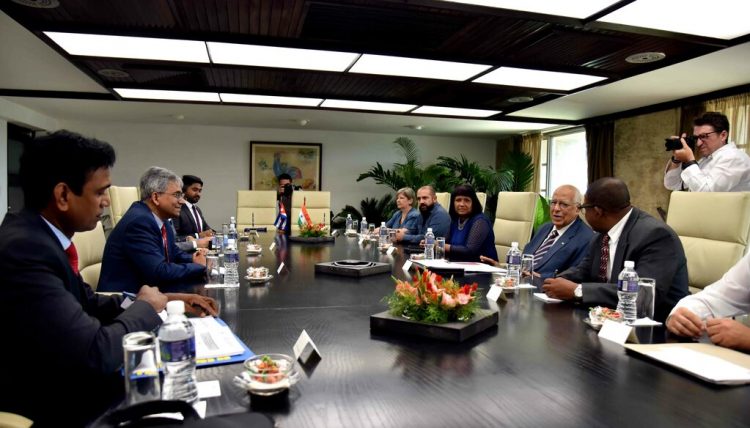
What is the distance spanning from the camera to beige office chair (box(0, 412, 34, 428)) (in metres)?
0.88

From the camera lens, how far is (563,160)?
8867 millimetres

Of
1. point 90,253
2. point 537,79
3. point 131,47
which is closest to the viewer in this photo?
point 90,253

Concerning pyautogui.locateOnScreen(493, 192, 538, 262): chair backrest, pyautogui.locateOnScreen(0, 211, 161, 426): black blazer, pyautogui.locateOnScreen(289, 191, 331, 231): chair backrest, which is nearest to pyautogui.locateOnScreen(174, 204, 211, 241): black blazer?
pyautogui.locateOnScreen(289, 191, 331, 231): chair backrest

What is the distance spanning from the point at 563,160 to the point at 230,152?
20.4ft

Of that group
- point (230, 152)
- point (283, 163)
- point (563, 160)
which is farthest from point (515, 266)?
point (230, 152)

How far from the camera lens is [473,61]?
13.8ft

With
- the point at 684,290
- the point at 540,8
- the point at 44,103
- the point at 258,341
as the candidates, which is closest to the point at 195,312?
the point at 258,341

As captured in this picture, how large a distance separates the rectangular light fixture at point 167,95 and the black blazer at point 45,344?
17.1ft

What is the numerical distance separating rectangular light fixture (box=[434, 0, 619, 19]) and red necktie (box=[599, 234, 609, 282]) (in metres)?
1.61

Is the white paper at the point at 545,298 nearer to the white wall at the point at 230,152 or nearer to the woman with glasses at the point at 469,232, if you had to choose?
the woman with glasses at the point at 469,232

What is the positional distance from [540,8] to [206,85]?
147 inches

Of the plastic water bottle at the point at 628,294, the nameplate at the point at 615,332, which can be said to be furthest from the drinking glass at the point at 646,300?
the nameplate at the point at 615,332

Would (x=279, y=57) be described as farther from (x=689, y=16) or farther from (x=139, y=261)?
(x=689, y=16)

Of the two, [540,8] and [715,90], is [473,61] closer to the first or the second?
[540,8]
